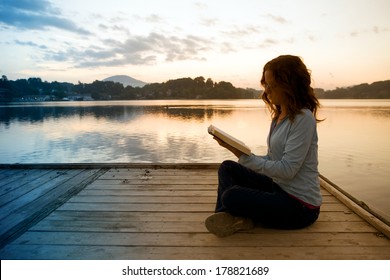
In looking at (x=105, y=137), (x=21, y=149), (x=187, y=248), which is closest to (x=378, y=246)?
(x=187, y=248)

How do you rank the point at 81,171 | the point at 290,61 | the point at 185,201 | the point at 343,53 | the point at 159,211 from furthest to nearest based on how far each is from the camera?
the point at 343,53 → the point at 81,171 → the point at 185,201 → the point at 159,211 → the point at 290,61

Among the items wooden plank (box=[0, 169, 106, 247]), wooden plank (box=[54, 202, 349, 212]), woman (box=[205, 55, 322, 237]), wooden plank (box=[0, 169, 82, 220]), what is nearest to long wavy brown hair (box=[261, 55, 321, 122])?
woman (box=[205, 55, 322, 237])

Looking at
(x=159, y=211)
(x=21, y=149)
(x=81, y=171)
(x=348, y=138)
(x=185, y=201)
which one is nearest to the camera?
(x=159, y=211)

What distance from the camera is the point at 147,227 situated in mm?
2768

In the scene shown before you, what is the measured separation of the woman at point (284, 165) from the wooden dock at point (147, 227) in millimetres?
156

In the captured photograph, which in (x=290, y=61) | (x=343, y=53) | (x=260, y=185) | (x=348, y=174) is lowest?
(x=348, y=174)

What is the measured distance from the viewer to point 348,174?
30.9 ft

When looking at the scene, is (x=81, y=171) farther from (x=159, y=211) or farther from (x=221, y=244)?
(x=221, y=244)

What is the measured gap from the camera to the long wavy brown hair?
2.30m

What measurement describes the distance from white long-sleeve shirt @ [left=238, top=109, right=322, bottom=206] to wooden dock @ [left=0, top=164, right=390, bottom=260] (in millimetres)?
420

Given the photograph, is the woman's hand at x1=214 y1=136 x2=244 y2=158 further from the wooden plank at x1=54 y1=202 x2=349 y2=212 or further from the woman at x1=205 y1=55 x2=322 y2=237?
the wooden plank at x1=54 y1=202 x2=349 y2=212

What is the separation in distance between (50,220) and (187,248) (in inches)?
58.4

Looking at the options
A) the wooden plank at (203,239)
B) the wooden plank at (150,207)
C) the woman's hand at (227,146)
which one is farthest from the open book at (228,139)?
the wooden plank at (150,207)

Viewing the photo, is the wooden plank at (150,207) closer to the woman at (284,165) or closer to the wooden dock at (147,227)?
the wooden dock at (147,227)
